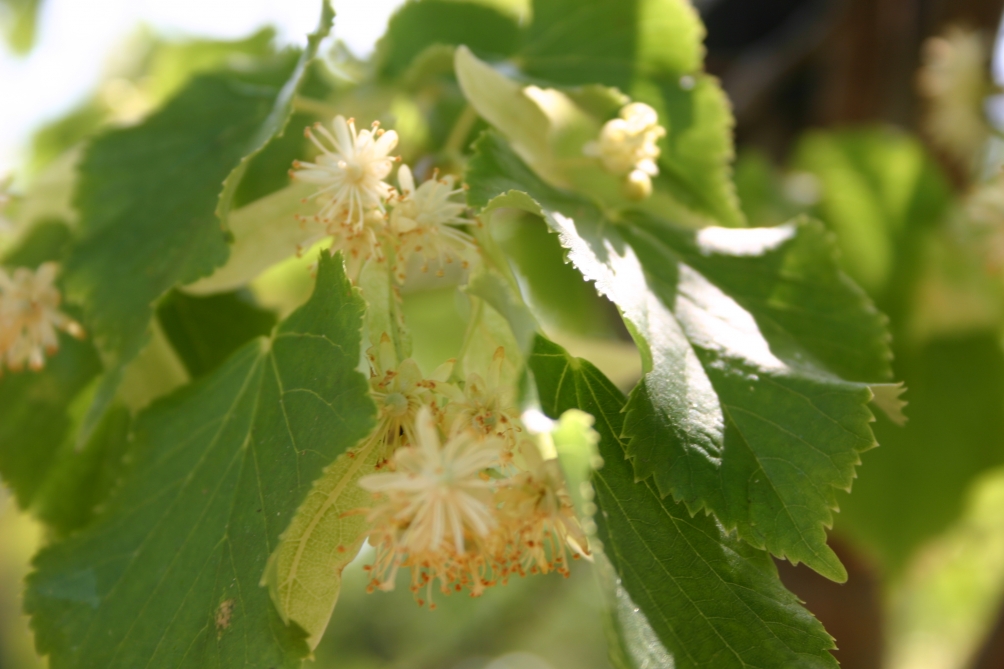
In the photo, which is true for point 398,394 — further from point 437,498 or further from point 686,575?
point 686,575

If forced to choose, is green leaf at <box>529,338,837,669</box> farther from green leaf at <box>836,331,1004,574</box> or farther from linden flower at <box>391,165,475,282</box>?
green leaf at <box>836,331,1004,574</box>

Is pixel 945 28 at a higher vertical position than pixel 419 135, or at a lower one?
lower

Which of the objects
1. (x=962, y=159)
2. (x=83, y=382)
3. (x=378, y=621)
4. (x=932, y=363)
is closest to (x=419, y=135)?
(x=83, y=382)

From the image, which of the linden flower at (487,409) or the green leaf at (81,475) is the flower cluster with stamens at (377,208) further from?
the green leaf at (81,475)

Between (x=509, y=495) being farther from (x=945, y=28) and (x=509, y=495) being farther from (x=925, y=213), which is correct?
(x=945, y=28)

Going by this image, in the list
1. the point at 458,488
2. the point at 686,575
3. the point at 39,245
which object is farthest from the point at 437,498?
the point at 39,245

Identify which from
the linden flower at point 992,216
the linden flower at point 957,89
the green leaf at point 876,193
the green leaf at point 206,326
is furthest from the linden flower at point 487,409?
the linden flower at point 957,89

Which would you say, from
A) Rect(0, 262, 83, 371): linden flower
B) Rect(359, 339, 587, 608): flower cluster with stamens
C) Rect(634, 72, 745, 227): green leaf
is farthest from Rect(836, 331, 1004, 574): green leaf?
Rect(0, 262, 83, 371): linden flower
